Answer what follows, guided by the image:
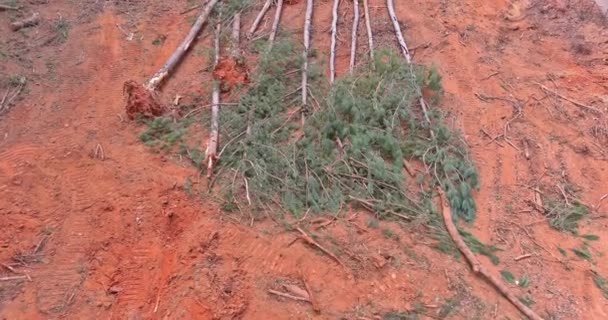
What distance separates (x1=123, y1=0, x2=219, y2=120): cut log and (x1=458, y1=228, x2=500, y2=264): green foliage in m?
3.07

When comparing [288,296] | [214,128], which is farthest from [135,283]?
[214,128]

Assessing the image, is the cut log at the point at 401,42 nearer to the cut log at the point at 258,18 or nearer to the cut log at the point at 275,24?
the cut log at the point at 275,24

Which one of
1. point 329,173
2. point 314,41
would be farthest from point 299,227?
point 314,41

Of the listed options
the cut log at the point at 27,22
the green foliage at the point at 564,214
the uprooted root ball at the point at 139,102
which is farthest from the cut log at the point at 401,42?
the cut log at the point at 27,22

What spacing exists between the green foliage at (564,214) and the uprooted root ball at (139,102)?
12.5 ft

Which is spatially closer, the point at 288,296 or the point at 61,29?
the point at 288,296

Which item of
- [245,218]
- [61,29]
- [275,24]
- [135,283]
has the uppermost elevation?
[61,29]

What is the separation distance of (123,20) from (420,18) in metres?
3.57

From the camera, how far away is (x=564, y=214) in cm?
508

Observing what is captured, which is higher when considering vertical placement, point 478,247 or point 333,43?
point 333,43

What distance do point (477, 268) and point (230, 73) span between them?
10.0 ft

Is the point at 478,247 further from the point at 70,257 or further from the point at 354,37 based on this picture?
the point at 70,257

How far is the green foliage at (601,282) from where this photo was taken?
4548 millimetres

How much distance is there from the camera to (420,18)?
679 centimetres
